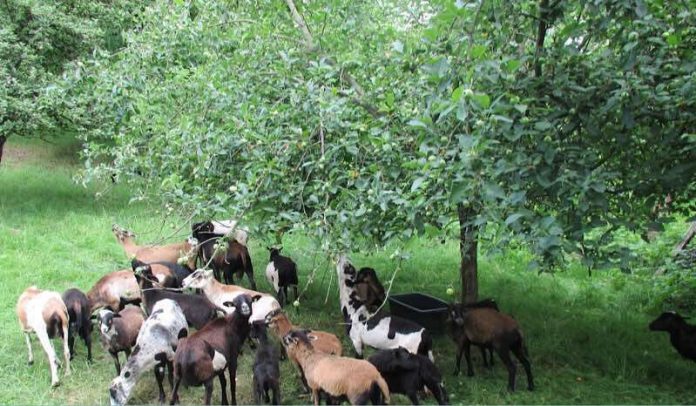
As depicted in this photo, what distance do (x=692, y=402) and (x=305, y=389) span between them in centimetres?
330

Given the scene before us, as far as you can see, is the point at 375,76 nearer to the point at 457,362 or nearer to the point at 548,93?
the point at 548,93

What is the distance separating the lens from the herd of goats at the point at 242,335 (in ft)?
16.2

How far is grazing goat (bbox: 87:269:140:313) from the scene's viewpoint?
251 inches

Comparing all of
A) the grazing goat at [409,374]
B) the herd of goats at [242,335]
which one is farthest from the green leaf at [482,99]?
the grazing goat at [409,374]

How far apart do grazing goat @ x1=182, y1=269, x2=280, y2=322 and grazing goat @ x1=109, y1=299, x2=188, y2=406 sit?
2.04 feet

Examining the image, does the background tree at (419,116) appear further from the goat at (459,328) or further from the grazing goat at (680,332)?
the grazing goat at (680,332)

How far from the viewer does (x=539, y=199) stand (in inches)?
174

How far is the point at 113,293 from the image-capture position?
641 cm

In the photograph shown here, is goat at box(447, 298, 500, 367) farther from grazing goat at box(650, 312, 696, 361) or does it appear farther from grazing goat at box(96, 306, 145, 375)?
grazing goat at box(96, 306, 145, 375)

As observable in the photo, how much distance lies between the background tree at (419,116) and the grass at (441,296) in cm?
60

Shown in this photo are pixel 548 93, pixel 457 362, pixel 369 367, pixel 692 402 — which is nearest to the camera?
pixel 548 93

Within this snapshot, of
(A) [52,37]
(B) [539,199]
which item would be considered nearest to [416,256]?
(B) [539,199]

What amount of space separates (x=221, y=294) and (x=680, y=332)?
14.8ft

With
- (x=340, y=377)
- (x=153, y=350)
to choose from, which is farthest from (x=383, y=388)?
(x=153, y=350)
